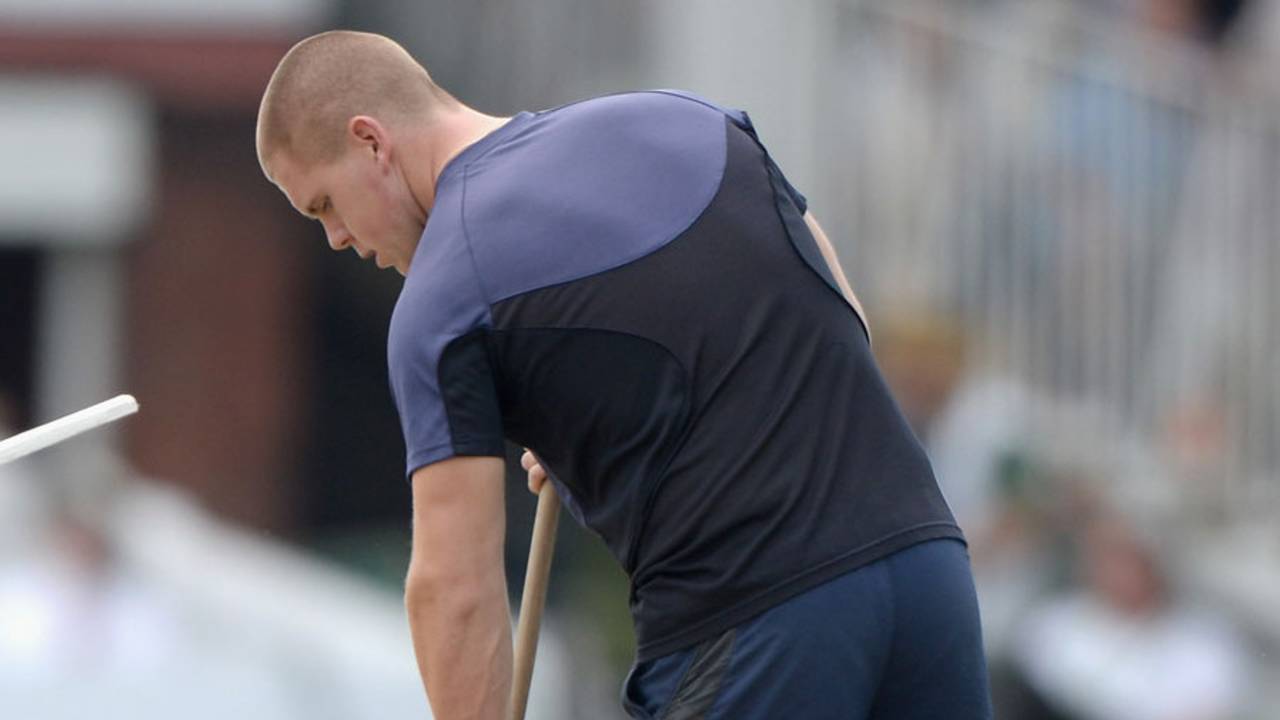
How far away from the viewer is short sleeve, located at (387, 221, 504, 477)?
362 cm

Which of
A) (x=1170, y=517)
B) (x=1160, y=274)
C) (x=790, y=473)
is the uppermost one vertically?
(x=790, y=473)

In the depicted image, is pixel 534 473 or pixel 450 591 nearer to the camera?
pixel 450 591

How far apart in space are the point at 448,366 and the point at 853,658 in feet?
2.31

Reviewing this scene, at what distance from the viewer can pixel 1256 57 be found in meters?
9.21

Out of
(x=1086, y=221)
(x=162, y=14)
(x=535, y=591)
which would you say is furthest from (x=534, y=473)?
(x=162, y=14)

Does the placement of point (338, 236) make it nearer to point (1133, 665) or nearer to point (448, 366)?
point (448, 366)

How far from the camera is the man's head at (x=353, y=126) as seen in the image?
3826mm

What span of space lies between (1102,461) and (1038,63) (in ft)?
4.54

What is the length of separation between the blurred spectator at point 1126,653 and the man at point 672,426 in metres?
4.65

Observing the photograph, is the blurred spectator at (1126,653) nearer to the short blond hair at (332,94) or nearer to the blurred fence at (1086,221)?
the blurred fence at (1086,221)

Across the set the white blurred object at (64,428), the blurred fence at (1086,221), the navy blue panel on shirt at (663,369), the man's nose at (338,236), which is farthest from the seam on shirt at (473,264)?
the blurred fence at (1086,221)

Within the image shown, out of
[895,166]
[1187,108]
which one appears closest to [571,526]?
[895,166]

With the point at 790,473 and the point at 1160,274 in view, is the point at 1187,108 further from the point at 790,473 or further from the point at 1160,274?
the point at 790,473

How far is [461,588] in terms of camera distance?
365cm
